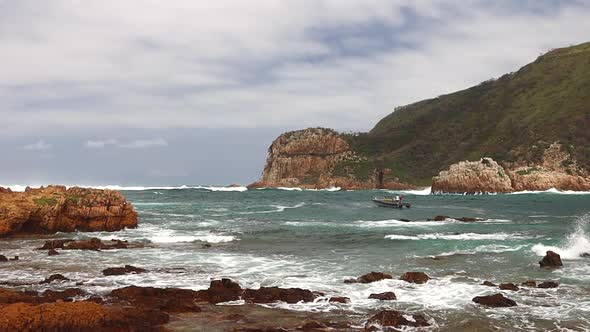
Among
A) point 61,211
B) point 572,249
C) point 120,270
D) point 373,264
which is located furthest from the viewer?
point 61,211

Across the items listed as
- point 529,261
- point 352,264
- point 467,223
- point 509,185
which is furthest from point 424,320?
point 509,185

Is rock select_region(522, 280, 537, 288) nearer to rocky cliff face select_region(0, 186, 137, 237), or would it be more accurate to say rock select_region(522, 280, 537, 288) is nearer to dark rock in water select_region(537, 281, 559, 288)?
dark rock in water select_region(537, 281, 559, 288)

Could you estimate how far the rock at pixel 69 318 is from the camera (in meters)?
13.9

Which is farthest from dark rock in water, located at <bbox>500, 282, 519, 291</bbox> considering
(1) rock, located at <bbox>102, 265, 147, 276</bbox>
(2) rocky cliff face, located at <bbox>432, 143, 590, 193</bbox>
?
(2) rocky cliff face, located at <bbox>432, 143, 590, 193</bbox>

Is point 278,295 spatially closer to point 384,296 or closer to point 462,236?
point 384,296

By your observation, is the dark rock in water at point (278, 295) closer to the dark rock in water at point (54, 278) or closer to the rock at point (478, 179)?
the dark rock in water at point (54, 278)

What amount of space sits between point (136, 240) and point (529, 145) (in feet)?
523

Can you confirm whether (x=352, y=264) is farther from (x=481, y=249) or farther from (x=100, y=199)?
(x=100, y=199)

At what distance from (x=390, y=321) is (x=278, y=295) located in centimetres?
520

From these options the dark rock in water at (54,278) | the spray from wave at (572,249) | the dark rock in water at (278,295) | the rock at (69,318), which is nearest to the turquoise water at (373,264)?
the spray from wave at (572,249)

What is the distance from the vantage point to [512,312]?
17969mm

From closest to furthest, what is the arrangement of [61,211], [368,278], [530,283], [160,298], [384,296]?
[160,298], [384,296], [530,283], [368,278], [61,211]

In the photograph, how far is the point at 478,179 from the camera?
146 meters

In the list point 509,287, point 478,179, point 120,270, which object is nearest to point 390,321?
point 509,287
